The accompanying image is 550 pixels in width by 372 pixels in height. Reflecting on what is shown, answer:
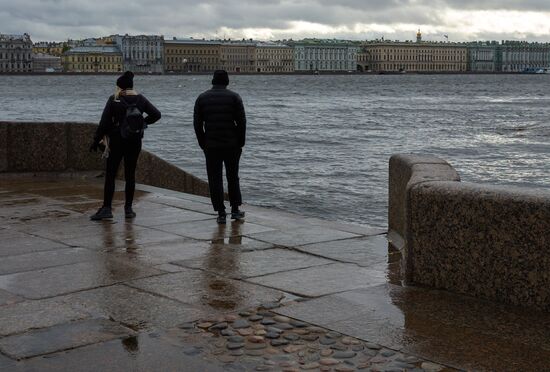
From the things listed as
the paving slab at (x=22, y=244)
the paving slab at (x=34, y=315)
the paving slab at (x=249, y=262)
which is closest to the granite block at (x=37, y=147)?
the paving slab at (x=22, y=244)

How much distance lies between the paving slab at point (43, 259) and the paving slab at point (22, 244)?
13cm

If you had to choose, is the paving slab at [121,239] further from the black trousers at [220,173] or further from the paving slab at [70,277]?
the black trousers at [220,173]

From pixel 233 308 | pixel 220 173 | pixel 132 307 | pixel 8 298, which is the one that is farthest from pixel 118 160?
pixel 233 308

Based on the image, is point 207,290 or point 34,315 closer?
point 34,315

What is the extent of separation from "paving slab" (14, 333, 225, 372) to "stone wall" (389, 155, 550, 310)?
1.66 metres

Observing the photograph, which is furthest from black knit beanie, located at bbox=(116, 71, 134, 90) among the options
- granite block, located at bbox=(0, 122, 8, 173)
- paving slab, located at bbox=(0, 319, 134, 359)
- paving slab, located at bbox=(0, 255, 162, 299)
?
paving slab, located at bbox=(0, 319, 134, 359)

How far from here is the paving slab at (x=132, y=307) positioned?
15.5 feet

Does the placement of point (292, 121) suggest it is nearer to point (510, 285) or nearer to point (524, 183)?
point (524, 183)

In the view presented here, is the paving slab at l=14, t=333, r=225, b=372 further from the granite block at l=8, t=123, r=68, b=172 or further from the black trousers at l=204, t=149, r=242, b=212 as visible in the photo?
the granite block at l=8, t=123, r=68, b=172

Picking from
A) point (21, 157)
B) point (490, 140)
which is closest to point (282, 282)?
point (21, 157)

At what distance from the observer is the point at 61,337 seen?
14.5ft

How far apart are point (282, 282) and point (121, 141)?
3.12m

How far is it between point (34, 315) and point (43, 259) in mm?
1575

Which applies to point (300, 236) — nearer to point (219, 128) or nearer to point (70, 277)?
point (219, 128)
